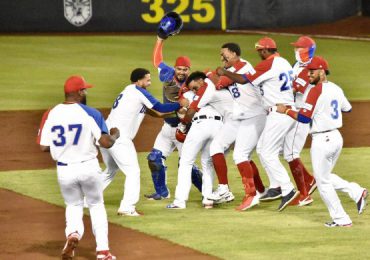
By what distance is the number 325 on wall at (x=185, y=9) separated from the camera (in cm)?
3759

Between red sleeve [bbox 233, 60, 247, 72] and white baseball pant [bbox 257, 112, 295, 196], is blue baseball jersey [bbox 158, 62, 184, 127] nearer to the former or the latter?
red sleeve [bbox 233, 60, 247, 72]

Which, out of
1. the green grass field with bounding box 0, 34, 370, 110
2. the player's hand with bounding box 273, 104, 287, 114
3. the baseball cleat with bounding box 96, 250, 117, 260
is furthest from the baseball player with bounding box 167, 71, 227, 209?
the green grass field with bounding box 0, 34, 370, 110

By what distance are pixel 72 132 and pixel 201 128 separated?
3555 millimetres

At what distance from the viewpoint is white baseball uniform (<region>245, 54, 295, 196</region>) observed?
14.6 m

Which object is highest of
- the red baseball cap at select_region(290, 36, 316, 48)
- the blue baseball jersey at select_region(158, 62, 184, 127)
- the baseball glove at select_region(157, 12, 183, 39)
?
the baseball glove at select_region(157, 12, 183, 39)

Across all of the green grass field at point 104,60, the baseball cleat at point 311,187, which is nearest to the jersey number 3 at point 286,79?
the baseball cleat at point 311,187

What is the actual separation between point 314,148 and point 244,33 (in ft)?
85.0

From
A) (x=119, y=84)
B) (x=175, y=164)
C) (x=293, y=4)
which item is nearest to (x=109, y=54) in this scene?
(x=119, y=84)

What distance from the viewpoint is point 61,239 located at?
13.0m

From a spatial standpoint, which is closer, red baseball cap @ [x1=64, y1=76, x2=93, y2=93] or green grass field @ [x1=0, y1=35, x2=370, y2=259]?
red baseball cap @ [x1=64, y1=76, x2=93, y2=93]

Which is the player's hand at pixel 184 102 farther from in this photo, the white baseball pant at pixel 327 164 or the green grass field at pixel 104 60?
the green grass field at pixel 104 60

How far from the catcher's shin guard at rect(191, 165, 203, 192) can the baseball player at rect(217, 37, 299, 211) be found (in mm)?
1275

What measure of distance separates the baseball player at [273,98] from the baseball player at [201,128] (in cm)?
52

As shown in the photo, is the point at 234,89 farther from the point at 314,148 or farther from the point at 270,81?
the point at 314,148
